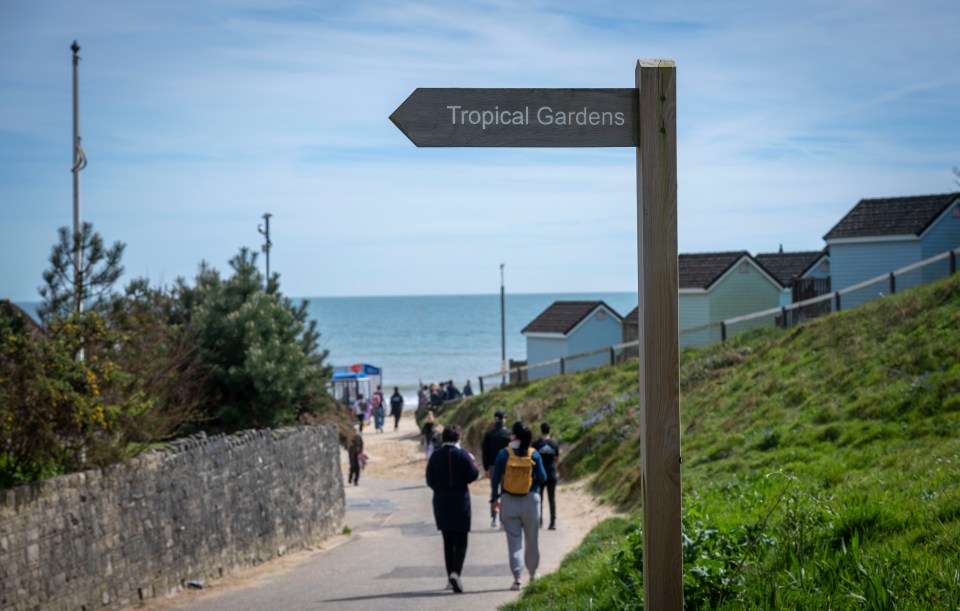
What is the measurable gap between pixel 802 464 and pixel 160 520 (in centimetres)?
787

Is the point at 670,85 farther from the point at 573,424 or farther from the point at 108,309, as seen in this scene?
the point at 573,424

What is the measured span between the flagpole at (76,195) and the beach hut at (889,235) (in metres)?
28.1

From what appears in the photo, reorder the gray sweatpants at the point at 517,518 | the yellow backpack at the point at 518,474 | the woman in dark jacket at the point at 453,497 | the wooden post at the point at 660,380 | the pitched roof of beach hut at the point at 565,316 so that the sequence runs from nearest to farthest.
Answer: the wooden post at the point at 660,380, the yellow backpack at the point at 518,474, the gray sweatpants at the point at 517,518, the woman in dark jacket at the point at 453,497, the pitched roof of beach hut at the point at 565,316

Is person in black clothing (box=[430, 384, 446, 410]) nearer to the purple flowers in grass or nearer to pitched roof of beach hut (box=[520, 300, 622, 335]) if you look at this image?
pitched roof of beach hut (box=[520, 300, 622, 335])

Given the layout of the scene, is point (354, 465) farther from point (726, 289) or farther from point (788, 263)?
point (788, 263)

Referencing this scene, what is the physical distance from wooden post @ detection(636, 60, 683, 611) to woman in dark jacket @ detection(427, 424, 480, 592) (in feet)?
20.5

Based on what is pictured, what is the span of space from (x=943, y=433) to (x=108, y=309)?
33.9 ft

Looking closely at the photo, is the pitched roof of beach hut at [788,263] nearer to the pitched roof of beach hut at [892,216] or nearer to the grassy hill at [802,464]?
the pitched roof of beach hut at [892,216]

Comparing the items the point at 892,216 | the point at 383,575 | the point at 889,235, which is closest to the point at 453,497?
the point at 383,575

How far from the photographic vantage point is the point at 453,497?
1084 cm

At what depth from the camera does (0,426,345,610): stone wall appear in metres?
9.47

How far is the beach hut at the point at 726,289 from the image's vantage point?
40.0m

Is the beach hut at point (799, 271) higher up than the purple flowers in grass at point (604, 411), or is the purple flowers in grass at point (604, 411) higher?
the beach hut at point (799, 271)

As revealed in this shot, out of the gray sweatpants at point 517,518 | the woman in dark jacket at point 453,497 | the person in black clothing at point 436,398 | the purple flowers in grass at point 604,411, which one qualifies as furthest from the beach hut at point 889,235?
the woman in dark jacket at point 453,497
